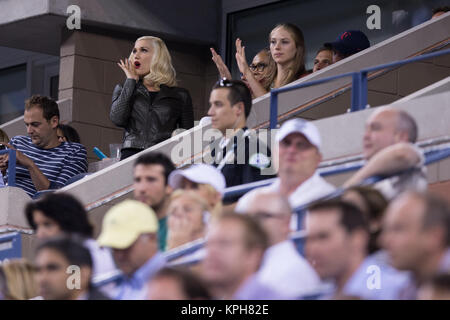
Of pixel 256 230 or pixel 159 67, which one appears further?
pixel 159 67

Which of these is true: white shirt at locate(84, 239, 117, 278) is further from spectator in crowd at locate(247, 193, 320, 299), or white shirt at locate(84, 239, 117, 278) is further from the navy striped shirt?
the navy striped shirt

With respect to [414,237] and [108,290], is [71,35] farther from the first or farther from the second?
[414,237]

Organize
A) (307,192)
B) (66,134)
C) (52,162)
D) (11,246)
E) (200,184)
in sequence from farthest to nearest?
(66,134) → (52,162) → (11,246) → (200,184) → (307,192)

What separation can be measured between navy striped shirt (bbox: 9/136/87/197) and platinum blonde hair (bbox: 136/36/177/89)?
89cm

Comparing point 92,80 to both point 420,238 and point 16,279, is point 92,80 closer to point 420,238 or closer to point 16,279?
point 16,279

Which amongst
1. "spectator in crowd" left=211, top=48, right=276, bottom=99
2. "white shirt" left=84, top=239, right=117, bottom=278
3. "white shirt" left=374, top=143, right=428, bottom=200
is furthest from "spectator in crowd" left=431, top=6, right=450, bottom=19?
"white shirt" left=84, top=239, right=117, bottom=278

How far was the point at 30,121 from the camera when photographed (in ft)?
29.1

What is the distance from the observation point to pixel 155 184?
5.94 m

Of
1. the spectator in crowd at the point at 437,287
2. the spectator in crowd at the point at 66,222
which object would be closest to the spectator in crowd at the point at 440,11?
the spectator in crowd at the point at 66,222

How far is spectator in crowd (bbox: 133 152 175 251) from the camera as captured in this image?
583 cm

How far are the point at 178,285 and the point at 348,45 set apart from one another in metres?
5.76

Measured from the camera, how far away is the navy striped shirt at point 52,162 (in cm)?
881

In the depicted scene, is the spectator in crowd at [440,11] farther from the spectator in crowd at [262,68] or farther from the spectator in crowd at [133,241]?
the spectator in crowd at [133,241]

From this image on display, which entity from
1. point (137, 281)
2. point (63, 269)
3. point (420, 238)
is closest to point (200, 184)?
point (137, 281)
